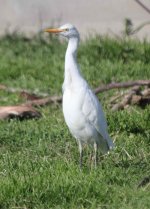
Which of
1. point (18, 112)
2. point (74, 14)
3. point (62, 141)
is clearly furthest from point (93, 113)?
point (74, 14)

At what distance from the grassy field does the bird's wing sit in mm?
229

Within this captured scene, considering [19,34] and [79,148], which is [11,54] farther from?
[79,148]

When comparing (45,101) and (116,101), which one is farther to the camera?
(45,101)

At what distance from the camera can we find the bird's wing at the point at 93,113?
7.19 meters

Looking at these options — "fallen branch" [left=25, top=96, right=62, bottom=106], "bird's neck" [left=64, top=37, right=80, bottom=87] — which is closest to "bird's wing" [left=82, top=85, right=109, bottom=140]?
"bird's neck" [left=64, top=37, right=80, bottom=87]

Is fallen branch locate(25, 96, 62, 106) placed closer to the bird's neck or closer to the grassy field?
the grassy field

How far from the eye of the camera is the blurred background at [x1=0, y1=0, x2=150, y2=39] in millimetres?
14395

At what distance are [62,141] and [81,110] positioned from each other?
873mm

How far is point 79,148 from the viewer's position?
7.50 m

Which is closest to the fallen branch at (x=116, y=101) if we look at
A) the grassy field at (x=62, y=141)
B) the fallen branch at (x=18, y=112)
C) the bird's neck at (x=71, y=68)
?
the fallen branch at (x=18, y=112)

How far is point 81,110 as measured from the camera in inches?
283

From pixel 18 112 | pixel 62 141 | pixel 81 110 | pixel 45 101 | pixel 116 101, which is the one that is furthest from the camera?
pixel 45 101

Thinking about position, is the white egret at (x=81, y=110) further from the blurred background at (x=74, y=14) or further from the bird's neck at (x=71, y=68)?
the blurred background at (x=74, y=14)

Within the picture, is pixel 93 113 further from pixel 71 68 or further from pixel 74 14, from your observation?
pixel 74 14
